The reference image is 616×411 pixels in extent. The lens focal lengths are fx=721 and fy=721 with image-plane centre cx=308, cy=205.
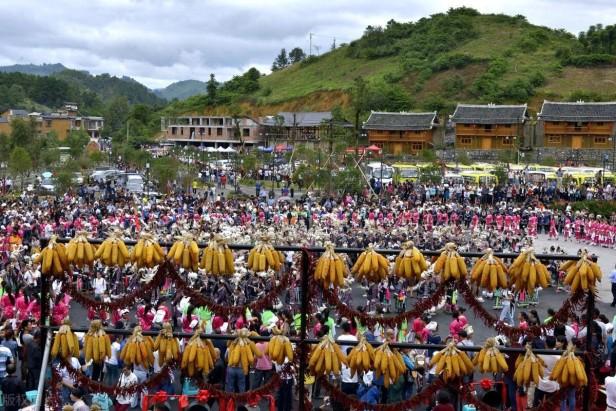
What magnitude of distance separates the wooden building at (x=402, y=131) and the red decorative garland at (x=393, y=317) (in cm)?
5099

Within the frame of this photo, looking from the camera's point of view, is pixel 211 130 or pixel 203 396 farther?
pixel 211 130

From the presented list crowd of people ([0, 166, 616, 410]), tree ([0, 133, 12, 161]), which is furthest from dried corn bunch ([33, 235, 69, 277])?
tree ([0, 133, 12, 161])

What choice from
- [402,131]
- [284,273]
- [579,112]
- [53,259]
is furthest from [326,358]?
[402,131]

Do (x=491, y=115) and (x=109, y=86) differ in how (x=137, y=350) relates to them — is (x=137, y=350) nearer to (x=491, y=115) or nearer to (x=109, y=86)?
(x=491, y=115)

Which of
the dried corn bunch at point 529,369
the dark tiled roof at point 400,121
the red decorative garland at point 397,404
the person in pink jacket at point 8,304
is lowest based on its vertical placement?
the person in pink jacket at point 8,304

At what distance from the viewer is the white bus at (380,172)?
38.3 m

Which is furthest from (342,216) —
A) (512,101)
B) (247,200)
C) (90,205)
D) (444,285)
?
(512,101)

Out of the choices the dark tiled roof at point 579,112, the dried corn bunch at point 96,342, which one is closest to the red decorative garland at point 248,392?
the dried corn bunch at point 96,342

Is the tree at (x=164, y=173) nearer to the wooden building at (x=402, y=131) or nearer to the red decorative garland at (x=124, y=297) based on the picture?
the wooden building at (x=402, y=131)

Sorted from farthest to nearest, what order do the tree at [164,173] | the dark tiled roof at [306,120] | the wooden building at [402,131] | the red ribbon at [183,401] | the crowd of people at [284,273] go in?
the dark tiled roof at [306,120] < the wooden building at [402,131] < the tree at [164,173] < the crowd of people at [284,273] < the red ribbon at [183,401]

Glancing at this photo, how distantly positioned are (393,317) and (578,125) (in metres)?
Result: 51.1

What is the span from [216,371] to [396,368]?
10.5ft

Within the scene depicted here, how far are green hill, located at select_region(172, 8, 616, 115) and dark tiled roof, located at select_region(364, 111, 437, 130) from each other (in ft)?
19.4

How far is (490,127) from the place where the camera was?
55094mm
